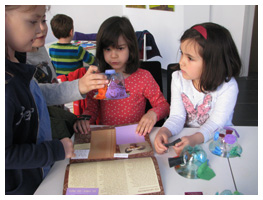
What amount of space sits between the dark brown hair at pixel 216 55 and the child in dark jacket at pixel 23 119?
2.58ft

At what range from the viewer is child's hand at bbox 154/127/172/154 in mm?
1060

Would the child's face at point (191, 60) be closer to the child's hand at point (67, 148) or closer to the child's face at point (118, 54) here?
the child's face at point (118, 54)

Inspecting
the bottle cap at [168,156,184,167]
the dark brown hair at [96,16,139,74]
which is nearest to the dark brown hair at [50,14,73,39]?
the dark brown hair at [96,16,139,74]

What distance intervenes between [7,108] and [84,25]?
547cm

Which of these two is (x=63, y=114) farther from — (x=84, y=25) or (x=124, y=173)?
(x=84, y=25)

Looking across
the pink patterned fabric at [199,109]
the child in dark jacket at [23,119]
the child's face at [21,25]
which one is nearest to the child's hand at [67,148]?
the child in dark jacket at [23,119]

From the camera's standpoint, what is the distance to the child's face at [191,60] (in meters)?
1.27

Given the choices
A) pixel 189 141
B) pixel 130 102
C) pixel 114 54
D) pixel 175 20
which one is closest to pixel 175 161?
pixel 189 141

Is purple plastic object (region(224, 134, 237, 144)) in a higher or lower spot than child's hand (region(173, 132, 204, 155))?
higher

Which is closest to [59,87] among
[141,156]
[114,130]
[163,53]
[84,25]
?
[114,130]

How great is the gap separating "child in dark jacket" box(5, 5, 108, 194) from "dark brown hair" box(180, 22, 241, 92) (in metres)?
0.79

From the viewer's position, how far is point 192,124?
1.47m

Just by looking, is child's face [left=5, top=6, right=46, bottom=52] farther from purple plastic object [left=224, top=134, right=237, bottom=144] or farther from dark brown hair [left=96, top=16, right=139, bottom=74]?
purple plastic object [left=224, top=134, right=237, bottom=144]

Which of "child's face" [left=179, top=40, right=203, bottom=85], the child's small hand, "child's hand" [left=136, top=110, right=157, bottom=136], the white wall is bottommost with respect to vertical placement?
the child's small hand
